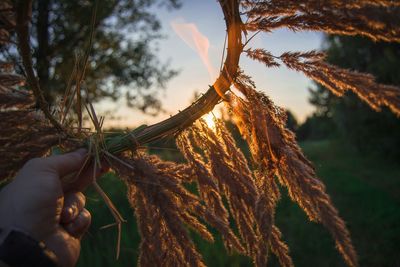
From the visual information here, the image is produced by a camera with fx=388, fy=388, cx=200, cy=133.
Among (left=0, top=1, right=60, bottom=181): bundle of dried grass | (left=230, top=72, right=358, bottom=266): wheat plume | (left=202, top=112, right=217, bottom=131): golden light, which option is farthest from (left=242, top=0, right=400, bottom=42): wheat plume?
(left=0, top=1, right=60, bottom=181): bundle of dried grass

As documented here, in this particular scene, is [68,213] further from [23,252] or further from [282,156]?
[282,156]

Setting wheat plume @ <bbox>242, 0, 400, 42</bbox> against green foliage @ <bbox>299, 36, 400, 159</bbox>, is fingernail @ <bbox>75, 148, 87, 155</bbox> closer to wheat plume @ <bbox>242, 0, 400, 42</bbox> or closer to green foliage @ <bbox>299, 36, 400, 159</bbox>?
wheat plume @ <bbox>242, 0, 400, 42</bbox>

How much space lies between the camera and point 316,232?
580cm

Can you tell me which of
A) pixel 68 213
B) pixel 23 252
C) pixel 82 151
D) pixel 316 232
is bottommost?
pixel 316 232

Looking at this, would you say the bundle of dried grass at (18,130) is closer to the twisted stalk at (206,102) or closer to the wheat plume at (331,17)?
the twisted stalk at (206,102)

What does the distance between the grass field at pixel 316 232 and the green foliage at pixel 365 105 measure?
2.41 m

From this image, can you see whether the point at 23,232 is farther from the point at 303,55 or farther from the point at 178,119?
the point at 303,55

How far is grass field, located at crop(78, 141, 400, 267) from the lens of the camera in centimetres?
359

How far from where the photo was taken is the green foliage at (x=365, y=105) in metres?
11.3

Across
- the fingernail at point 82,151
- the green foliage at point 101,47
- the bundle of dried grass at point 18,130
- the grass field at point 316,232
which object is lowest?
the grass field at point 316,232

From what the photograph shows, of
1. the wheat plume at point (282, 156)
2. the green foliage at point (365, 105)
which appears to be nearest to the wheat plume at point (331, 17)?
the wheat plume at point (282, 156)

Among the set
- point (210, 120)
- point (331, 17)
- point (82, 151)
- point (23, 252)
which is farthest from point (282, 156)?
point (23, 252)

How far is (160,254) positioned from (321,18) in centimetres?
92

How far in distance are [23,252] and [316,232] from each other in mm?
A: 5202
